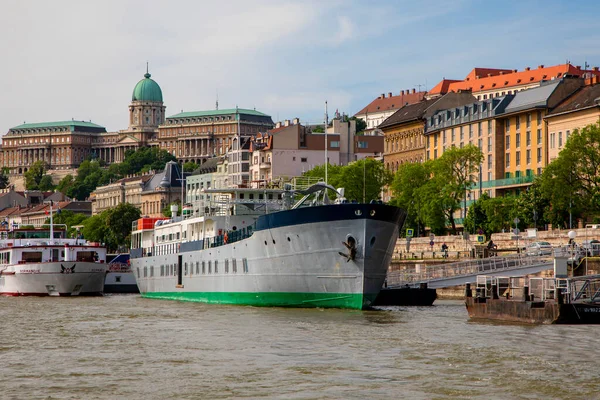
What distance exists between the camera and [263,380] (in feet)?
117

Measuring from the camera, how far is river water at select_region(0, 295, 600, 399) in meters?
34.0

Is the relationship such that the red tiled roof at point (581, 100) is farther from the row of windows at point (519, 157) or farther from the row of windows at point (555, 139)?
the row of windows at point (519, 157)

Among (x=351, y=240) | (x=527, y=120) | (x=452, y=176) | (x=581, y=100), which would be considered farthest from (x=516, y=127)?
(x=351, y=240)

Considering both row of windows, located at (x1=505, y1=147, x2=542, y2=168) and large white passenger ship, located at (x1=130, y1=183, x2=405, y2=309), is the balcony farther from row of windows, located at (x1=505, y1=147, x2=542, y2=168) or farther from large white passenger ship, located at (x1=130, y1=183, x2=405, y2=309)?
large white passenger ship, located at (x1=130, y1=183, x2=405, y2=309)

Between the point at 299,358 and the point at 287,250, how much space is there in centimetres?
2130

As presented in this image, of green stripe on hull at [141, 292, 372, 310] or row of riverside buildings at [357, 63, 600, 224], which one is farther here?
row of riverside buildings at [357, 63, 600, 224]

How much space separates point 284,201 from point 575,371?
116 feet

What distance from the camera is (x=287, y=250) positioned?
201 feet

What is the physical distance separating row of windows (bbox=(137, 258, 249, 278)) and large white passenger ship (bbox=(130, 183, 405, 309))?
5cm

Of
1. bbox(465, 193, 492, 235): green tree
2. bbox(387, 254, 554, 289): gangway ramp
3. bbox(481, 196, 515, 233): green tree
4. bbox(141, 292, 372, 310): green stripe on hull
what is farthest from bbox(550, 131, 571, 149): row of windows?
bbox(141, 292, 372, 310): green stripe on hull

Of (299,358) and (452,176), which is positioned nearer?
(299,358)

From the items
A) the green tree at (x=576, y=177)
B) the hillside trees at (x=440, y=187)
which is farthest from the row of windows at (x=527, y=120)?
the green tree at (x=576, y=177)

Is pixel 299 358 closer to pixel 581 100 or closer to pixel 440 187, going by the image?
pixel 440 187

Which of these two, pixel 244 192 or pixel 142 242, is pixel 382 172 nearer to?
pixel 142 242
